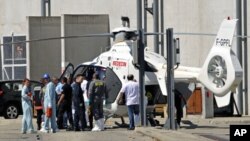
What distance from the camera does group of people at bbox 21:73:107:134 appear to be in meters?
22.0

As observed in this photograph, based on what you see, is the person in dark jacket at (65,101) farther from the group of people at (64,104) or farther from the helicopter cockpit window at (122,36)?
the helicopter cockpit window at (122,36)

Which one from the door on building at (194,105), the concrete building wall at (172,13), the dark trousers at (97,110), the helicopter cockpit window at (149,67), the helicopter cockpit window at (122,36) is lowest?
the door on building at (194,105)

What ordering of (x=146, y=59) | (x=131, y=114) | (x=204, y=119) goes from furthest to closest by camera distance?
(x=204, y=119), (x=146, y=59), (x=131, y=114)

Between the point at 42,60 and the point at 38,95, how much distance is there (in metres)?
15.7

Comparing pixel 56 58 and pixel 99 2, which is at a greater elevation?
pixel 99 2

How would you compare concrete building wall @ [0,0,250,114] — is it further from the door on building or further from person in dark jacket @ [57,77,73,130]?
person in dark jacket @ [57,77,73,130]

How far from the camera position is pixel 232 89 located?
20984 millimetres

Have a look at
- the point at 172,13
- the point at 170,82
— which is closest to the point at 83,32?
the point at 172,13

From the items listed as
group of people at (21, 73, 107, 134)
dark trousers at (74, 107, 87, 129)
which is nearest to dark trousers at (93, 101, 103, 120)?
group of people at (21, 73, 107, 134)

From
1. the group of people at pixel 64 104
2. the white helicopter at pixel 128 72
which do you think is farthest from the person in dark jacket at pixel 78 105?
the white helicopter at pixel 128 72

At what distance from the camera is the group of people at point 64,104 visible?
2195 cm

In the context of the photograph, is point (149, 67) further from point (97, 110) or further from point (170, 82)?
point (170, 82)

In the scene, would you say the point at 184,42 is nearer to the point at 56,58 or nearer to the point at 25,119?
the point at 56,58

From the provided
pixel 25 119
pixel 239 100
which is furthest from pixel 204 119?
pixel 25 119
